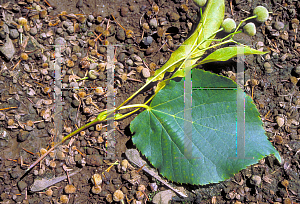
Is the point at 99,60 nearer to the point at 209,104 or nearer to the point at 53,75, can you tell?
the point at 53,75

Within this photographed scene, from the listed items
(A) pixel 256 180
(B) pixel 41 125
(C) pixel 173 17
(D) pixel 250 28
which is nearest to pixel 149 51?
(C) pixel 173 17

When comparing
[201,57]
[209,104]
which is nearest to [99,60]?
[201,57]

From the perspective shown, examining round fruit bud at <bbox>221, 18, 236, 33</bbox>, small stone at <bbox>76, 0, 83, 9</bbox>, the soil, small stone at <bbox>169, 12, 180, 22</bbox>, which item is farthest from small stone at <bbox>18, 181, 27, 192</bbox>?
round fruit bud at <bbox>221, 18, 236, 33</bbox>

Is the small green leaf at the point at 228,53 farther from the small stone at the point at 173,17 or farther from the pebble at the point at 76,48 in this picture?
the pebble at the point at 76,48

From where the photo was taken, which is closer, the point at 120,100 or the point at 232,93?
the point at 232,93

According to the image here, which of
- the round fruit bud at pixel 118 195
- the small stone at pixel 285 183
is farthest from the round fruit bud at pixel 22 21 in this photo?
the small stone at pixel 285 183

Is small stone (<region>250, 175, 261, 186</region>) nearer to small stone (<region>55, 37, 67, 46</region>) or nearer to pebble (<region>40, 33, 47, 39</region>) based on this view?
small stone (<region>55, 37, 67, 46</region>)
